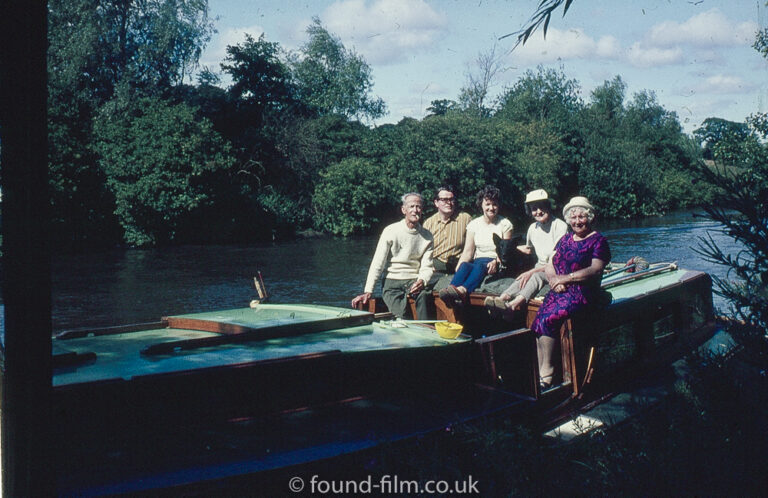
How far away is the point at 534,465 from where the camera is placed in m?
2.97

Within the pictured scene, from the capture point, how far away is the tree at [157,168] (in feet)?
86.1

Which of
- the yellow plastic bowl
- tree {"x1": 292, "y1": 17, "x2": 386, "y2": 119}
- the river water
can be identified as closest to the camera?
the yellow plastic bowl

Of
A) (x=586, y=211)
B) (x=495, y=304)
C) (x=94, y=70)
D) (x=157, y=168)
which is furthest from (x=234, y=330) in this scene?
(x=94, y=70)

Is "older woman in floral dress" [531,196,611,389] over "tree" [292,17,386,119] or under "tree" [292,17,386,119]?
under

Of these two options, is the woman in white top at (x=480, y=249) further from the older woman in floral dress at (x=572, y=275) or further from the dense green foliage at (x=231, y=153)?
the dense green foliage at (x=231, y=153)

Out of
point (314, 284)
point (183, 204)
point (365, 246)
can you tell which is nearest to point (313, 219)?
point (365, 246)

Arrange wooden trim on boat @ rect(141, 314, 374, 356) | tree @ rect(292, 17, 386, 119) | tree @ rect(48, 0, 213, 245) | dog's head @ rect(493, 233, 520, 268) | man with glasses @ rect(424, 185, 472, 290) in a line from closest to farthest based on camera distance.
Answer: wooden trim on boat @ rect(141, 314, 374, 356), dog's head @ rect(493, 233, 520, 268), man with glasses @ rect(424, 185, 472, 290), tree @ rect(48, 0, 213, 245), tree @ rect(292, 17, 386, 119)

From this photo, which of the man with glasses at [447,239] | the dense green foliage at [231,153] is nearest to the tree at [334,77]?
the dense green foliage at [231,153]

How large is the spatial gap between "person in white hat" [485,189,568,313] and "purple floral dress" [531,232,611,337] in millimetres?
256

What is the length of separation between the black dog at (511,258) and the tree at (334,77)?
38.5 meters

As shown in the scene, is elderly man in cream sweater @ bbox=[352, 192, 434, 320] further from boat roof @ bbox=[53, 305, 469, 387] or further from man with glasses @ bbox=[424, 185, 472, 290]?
boat roof @ bbox=[53, 305, 469, 387]

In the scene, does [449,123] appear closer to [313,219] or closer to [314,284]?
[313,219]

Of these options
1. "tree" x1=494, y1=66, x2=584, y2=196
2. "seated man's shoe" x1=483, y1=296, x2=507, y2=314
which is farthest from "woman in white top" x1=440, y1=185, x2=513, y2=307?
"tree" x1=494, y1=66, x2=584, y2=196

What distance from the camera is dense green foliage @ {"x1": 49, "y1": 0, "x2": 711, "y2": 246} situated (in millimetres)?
26578
